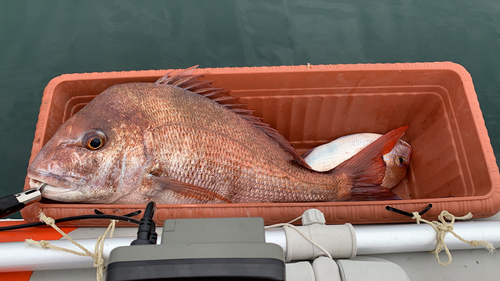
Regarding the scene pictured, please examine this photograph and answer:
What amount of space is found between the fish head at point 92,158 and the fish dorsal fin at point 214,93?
1.21ft

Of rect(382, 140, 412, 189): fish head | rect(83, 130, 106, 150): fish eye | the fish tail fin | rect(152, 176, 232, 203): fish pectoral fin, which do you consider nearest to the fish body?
rect(382, 140, 412, 189): fish head

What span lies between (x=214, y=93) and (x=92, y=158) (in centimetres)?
77

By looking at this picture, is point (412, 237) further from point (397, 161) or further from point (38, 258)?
point (38, 258)

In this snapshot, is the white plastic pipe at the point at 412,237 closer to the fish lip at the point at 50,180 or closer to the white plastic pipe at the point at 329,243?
the white plastic pipe at the point at 329,243

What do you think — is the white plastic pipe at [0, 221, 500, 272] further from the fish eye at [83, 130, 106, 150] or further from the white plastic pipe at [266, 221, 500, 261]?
the fish eye at [83, 130, 106, 150]

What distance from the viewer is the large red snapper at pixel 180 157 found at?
150 centimetres

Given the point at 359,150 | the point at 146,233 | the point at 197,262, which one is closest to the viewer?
the point at 197,262

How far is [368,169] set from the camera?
1910 mm

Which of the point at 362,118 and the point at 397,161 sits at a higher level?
the point at 362,118

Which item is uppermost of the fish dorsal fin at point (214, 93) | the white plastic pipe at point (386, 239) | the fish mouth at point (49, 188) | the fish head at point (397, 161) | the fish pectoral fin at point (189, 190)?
the fish dorsal fin at point (214, 93)

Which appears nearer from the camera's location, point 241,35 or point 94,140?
point 94,140

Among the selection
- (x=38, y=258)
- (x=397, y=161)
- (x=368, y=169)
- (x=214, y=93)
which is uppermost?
(x=214, y=93)

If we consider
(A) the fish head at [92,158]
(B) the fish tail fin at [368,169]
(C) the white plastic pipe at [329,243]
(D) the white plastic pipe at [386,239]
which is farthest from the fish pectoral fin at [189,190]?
(B) the fish tail fin at [368,169]

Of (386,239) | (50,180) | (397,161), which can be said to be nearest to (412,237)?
(386,239)
